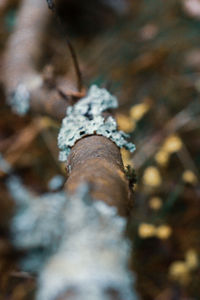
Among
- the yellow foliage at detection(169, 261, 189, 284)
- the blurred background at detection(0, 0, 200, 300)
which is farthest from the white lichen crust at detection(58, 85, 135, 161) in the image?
the yellow foliage at detection(169, 261, 189, 284)

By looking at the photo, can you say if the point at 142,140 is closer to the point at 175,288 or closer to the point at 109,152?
the point at 175,288

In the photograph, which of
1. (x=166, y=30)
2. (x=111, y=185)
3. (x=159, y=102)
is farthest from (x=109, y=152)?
(x=166, y=30)

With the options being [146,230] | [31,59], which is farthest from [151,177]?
A: [31,59]

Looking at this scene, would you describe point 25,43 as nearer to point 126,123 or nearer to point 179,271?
point 126,123

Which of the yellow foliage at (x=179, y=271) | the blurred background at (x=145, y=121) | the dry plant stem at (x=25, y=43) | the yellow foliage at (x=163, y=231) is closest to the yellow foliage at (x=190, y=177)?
Answer: the blurred background at (x=145, y=121)

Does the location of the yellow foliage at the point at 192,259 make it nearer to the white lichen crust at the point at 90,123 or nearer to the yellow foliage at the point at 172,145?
the yellow foliage at the point at 172,145
